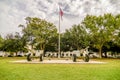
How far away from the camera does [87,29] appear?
51625 millimetres

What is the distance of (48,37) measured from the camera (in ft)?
181

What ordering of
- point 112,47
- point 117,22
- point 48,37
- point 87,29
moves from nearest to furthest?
1. point 117,22
2. point 87,29
3. point 48,37
4. point 112,47

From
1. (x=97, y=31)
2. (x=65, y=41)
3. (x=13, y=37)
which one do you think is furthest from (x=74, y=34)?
(x=13, y=37)

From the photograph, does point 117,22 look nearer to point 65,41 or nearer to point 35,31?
point 35,31

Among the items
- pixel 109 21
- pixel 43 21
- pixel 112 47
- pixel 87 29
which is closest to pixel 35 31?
pixel 43 21

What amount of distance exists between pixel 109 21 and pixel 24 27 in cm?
2197

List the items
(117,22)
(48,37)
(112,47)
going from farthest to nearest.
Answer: (112,47) → (48,37) → (117,22)

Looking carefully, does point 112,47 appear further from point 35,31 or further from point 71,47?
point 35,31

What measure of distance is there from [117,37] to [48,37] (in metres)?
17.0

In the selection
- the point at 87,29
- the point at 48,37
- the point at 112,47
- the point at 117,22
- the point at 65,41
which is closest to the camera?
the point at 117,22

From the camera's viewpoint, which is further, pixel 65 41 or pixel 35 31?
pixel 65 41

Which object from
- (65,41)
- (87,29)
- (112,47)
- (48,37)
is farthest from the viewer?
(65,41)

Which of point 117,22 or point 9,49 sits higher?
point 117,22

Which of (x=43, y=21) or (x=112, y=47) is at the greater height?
(x=43, y=21)
